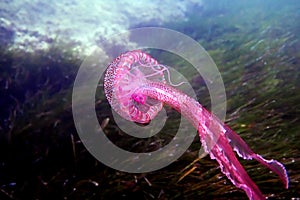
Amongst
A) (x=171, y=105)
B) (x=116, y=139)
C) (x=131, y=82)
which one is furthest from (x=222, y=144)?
(x=116, y=139)

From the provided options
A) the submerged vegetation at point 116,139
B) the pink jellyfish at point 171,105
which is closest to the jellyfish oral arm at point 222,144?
the pink jellyfish at point 171,105

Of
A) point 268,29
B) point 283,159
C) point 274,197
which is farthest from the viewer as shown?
point 268,29

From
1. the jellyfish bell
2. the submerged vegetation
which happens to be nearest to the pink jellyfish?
the jellyfish bell

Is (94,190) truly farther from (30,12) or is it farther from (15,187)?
(30,12)

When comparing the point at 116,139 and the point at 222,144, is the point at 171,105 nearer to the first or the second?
the point at 222,144

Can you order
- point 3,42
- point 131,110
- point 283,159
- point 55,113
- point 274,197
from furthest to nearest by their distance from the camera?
point 3,42 → point 55,113 → point 283,159 → point 274,197 → point 131,110

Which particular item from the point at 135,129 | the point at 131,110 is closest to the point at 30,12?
the point at 135,129

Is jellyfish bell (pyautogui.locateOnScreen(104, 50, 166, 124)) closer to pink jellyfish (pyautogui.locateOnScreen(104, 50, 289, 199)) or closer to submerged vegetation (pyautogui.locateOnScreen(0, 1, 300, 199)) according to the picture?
pink jellyfish (pyautogui.locateOnScreen(104, 50, 289, 199))
